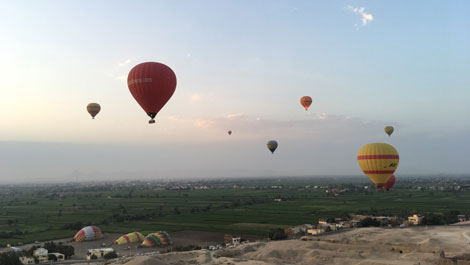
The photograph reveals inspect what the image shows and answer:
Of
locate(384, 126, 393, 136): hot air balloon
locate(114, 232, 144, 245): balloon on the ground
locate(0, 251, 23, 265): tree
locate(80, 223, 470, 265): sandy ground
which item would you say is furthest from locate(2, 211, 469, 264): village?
locate(384, 126, 393, 136): hot air balloon

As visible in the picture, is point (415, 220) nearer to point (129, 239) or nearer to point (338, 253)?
point (338, 253)

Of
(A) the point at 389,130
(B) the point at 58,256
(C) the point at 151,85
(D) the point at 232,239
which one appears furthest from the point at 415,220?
(B) the point at 58,256

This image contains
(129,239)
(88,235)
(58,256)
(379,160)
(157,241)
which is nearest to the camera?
(379,160)

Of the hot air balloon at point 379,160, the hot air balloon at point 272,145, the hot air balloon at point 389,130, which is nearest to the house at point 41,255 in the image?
the hot air balloon at point 379,160

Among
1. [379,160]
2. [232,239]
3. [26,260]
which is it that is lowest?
[232,239]

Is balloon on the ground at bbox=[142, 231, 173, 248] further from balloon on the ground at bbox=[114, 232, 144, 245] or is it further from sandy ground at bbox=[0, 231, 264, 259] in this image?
balloon on the ground at bbox=[114, 232, 144, 245]

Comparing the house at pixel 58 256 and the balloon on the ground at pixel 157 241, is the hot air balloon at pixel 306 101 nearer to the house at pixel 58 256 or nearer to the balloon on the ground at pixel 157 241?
the balloon on the ground at pixel 157 241
